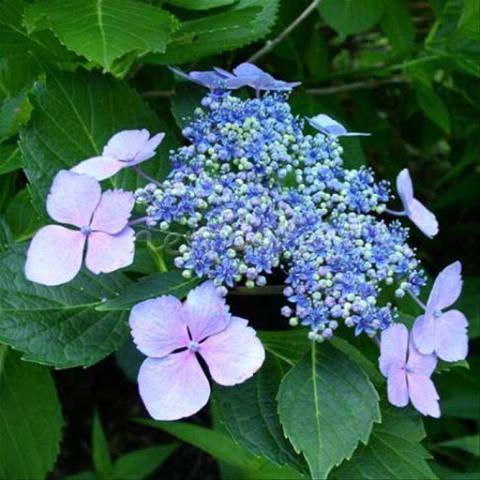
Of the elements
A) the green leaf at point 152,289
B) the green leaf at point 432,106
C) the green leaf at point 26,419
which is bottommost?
the green leaf at point 26,419

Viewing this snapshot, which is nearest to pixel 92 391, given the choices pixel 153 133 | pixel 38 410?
pixel 38 410

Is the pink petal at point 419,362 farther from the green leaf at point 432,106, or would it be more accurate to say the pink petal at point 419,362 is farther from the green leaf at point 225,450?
the green leaf at point 432,106

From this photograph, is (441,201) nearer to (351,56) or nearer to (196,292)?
(351,56)

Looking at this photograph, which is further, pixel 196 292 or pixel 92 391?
pixel 92 391

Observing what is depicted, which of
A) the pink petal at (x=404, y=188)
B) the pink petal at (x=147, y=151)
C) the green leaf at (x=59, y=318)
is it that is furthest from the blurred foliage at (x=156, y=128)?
the pink petal at (x=404, y=188)

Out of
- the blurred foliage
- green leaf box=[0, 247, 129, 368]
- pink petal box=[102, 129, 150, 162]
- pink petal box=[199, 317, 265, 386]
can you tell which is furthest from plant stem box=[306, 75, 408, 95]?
pink petal box=[199, 317, 265, 386]
